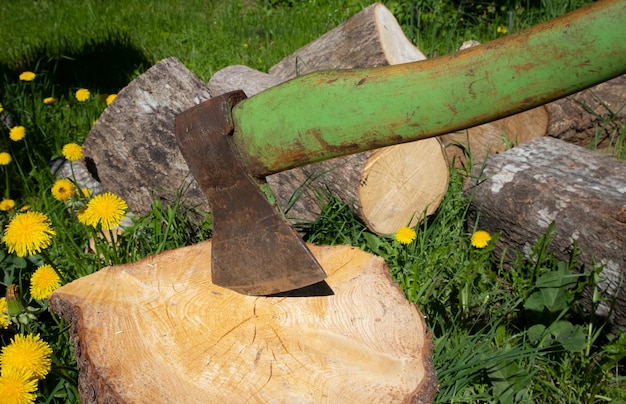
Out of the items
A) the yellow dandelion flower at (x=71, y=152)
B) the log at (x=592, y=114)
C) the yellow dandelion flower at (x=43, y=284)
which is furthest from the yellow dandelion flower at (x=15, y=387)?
the log at (x=592, y=114)

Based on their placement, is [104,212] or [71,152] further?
[71,152]

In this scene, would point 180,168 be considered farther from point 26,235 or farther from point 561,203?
point 561,203

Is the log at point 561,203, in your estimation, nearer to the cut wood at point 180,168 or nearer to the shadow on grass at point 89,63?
the cut wood at point 180,168

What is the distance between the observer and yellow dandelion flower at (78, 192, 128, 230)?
216 centimetres

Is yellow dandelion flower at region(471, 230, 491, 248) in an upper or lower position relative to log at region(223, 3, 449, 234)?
lower

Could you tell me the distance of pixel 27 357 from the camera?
170 centimetres

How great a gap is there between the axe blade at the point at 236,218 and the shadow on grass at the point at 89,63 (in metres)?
2.71

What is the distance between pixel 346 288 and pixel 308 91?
2.40 feet

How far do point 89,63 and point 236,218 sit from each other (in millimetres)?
3229

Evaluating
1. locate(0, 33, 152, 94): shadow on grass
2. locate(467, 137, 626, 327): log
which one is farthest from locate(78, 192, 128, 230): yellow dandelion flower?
locate(0, 33, 152, 94): shadow on grass

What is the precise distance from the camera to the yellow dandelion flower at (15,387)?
5.33 feet

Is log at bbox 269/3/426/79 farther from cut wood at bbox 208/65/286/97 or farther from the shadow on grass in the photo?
the shadow on grass

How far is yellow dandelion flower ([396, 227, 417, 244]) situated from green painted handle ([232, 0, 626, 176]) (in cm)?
96

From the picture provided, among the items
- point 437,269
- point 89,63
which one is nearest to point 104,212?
point 437,269
